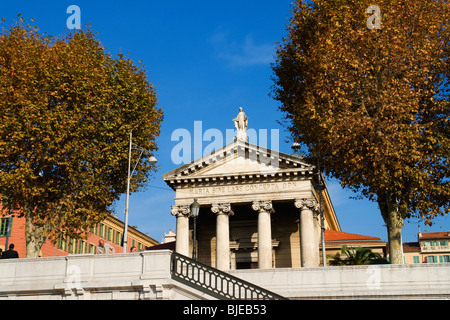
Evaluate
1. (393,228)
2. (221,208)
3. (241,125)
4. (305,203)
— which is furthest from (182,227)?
(393,228)

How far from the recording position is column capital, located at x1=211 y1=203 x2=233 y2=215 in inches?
1621

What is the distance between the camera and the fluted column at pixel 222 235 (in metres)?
39.4

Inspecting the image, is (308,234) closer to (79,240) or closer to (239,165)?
(239,165)

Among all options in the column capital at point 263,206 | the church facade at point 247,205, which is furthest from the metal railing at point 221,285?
the column capital at point 263,206

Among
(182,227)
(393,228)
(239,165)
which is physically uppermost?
(239,165)

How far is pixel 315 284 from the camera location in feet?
62.9

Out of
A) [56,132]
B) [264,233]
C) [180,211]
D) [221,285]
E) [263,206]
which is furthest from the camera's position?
[180,211]

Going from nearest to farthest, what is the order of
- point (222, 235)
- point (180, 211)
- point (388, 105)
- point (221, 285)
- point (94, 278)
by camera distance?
point (221, 285), point (94, 278), point (388, 105), point (222, 235), point (180, 211)

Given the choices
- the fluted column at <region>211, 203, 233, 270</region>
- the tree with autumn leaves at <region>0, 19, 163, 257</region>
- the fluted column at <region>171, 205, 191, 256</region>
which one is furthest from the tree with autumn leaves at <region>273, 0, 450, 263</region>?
the fluted column at <region>171, 205, 191, 256</region>

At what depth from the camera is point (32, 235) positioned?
86.8 ft

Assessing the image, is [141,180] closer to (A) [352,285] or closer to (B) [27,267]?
(B) [27,267]

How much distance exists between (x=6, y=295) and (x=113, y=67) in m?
15.8

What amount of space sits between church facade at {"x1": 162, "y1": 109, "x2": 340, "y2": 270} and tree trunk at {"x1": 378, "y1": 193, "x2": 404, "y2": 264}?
45.2 ft

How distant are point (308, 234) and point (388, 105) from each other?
56.6ft
